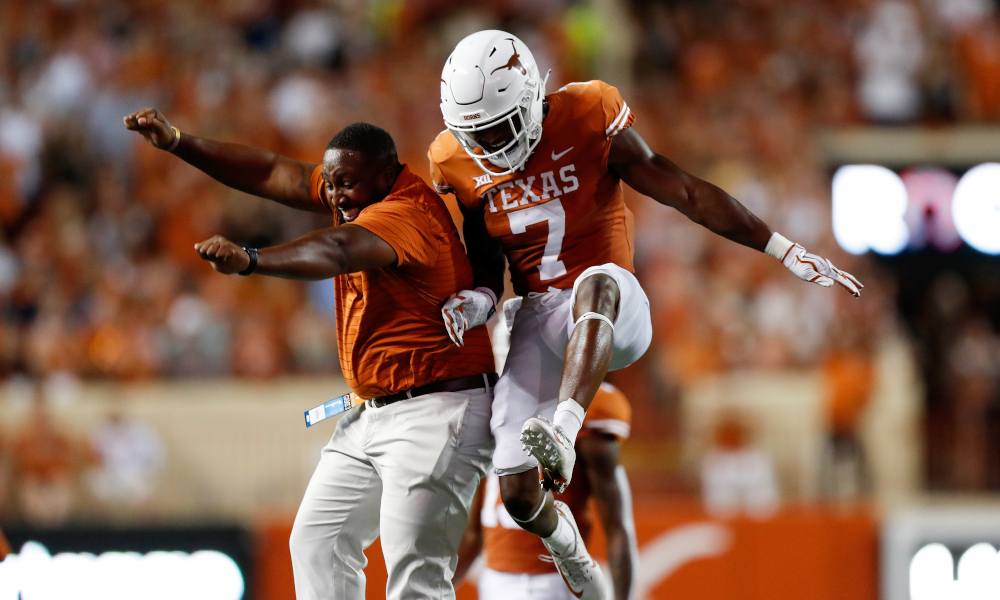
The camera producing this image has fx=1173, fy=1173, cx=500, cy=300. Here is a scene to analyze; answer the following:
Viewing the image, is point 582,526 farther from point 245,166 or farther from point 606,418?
point 245,166

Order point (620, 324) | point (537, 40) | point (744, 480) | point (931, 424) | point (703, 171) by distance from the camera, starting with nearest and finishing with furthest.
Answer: point (620, 324), point (744, 480), point (931, 424), point (703, 171), point (537, 40)

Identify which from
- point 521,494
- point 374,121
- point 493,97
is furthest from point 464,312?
point 374,121

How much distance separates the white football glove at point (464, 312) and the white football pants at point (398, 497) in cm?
23

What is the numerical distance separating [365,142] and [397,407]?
90 cm

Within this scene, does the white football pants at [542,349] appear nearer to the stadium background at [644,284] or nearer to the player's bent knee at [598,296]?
the player's bent knee at [598,296]

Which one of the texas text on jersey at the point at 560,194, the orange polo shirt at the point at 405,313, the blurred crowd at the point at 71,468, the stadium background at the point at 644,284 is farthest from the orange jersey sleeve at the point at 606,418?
the blurred crowd at the point at 71,468

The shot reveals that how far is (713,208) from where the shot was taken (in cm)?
432

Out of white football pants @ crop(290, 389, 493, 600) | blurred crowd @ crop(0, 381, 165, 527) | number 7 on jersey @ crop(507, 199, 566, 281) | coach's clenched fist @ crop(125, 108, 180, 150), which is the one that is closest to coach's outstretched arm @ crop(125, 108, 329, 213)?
coach's clenched fist @ crop(125, 108, 180, 150)

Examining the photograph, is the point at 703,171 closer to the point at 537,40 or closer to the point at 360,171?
the point at 537,40

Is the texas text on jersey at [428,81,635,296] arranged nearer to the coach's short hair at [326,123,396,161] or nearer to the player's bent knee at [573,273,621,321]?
the player's bent knee at [573,273,621,321]

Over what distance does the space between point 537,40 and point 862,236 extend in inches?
157

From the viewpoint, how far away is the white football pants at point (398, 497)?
12.6ft

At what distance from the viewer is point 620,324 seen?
420 centimetres

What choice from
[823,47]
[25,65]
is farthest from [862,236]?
[25,65]
